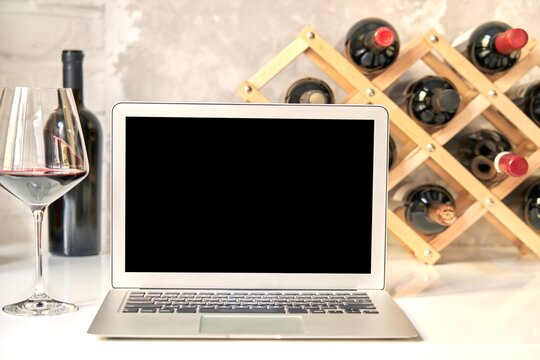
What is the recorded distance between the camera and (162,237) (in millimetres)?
1072

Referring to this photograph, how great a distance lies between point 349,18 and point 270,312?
70 cm

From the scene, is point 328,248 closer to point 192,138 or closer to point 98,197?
point 192,138

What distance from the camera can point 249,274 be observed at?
108 cm

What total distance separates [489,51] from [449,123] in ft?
0.46

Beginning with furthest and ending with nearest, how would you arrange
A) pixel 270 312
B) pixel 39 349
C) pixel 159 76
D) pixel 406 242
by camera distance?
pixel 159 76, pixel 406 242, pixel 270 312, pixel 39 349

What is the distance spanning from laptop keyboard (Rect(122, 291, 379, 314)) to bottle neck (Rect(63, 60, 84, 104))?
421mm

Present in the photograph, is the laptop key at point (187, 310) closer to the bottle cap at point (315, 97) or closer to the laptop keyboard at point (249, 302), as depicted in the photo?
the laptop keyboard at point (249, 302)

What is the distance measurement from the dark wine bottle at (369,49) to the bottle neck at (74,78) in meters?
0.45

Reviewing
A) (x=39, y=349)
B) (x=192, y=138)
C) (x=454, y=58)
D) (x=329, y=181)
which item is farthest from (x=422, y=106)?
(x=39, y=349)

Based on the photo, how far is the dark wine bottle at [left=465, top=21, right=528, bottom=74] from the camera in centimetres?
135

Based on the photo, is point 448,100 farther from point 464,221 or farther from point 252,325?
point 252,325

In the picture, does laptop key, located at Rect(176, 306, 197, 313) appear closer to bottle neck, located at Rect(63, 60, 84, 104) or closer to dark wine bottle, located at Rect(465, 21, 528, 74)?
bottle neck, located at Rect(63, 60, 84, 104)

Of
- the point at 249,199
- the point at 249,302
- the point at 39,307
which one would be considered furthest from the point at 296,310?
the point at 39,307

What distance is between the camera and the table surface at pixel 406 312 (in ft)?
2.81
